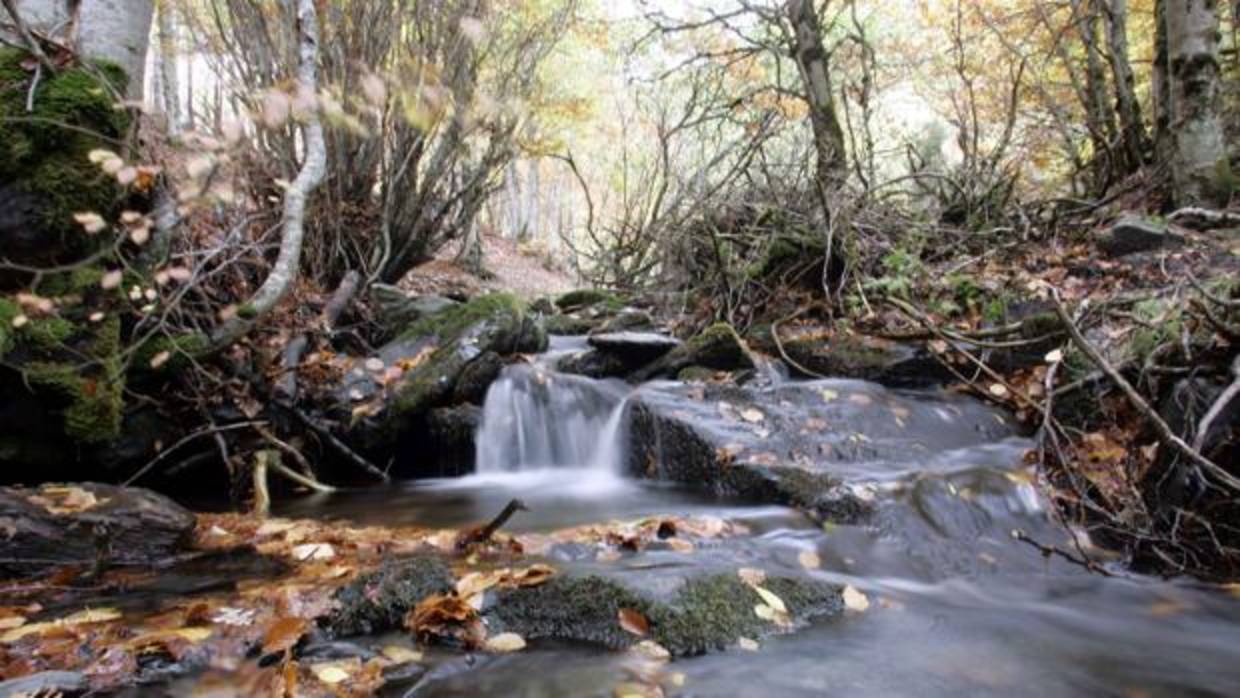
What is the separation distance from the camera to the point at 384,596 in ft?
7.87

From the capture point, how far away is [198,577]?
2.89 metres

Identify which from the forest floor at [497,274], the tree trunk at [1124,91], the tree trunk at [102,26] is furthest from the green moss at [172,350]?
the tree trunk at [1124,91]

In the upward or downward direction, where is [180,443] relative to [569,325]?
downward

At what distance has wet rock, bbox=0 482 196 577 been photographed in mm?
2875

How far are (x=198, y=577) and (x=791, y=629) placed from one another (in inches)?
89.5

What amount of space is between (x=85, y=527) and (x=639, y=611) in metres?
2.37

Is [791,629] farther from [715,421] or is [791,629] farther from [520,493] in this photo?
[520,493]

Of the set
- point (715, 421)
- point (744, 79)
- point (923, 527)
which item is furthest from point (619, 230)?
point (923, 527)

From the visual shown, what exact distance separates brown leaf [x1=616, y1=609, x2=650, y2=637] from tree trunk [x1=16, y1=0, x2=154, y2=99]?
388 cm

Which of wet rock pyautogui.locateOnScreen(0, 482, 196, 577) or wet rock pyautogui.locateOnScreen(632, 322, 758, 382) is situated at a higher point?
wet rock pyautogui.locateOnScreen(632, 322, 758, 382)

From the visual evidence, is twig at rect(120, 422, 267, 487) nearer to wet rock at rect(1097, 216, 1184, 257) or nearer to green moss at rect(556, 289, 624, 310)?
green moss at rect(556, 289, 624, 310)

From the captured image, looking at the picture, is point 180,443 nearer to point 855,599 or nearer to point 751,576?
point 751,576

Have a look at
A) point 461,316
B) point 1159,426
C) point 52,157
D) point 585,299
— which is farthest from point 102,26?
point 585,299

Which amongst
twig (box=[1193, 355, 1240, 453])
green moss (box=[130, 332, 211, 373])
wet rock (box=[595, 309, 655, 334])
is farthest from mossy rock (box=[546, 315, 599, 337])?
twig (box=[1193, 355, 1240, 453])
